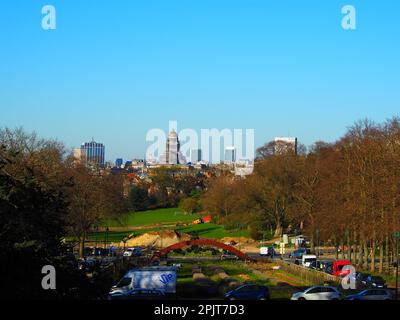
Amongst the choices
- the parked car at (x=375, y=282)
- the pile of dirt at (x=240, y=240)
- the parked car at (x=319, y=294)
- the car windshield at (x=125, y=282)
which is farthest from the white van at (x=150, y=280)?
the pile of dirt at (x=240, y=240)

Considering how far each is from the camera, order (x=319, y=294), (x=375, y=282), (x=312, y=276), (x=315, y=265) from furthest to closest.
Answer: (x=315, y=265), (x=312, y=276), (x=375, y=282), (x=319, y=294)

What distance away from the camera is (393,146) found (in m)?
55.8

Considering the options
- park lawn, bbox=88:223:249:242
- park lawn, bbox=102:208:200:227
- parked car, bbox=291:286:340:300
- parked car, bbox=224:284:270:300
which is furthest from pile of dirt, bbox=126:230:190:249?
parked car, bbox=291:286:340:300

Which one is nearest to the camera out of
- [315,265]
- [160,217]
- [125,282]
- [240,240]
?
[125,282]

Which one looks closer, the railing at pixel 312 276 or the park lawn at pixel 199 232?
the railing at pixel 312 276

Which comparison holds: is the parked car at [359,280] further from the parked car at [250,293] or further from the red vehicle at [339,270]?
the parked car at [250,293]

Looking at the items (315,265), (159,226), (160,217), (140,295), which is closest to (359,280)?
(315,265)

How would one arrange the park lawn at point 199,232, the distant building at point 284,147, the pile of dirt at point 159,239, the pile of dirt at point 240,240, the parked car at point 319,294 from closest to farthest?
the parked car at point 319,294
the pile of dirt at point 159,239
the pile of dirt at point 240,240
the distant building at point 284,147
the park lawn at point 199,232

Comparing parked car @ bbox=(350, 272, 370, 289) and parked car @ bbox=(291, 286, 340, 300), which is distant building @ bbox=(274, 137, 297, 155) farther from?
parked car @ bbox=(291, 286, 340, 300)

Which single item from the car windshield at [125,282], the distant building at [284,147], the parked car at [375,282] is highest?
the distant building at [284,147]

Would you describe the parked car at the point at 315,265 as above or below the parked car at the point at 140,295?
below

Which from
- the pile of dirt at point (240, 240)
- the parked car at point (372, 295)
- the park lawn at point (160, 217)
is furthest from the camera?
the park lawn at point (160, 217)

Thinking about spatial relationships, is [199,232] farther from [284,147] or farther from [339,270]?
[339,270]
